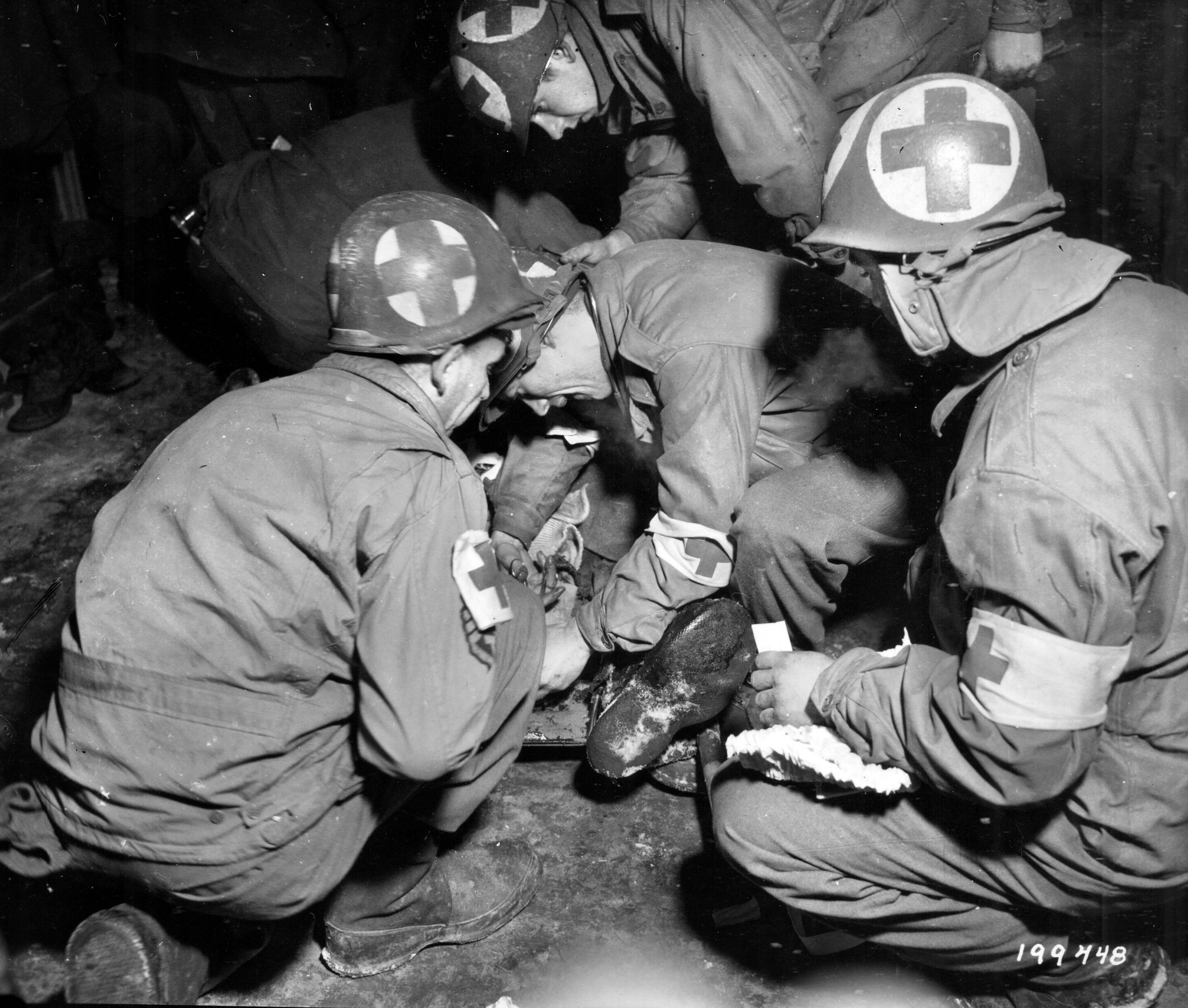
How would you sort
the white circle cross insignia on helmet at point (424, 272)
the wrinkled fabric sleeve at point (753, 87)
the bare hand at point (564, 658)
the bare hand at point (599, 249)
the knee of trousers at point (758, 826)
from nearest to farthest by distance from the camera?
the white circle cross insignia on helmet at point (424, 272), the knee of trousers at point (758, 826), the bare hand at point (564, 658), the wrinkled fabric sleeve at point (753, 87), the bare hand at point (599, 249)

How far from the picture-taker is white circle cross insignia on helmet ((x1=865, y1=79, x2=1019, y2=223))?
74.6 inches

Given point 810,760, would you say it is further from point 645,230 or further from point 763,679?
point 645,230

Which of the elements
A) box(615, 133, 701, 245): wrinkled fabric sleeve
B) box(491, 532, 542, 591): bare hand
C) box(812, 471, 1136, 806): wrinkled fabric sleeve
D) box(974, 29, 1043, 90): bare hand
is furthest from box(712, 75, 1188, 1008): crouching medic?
box(974, 29, 1043, 90): bare hand

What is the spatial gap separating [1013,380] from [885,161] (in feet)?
1.81

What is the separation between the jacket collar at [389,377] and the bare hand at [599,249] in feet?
4.65

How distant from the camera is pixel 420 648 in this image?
191 cm

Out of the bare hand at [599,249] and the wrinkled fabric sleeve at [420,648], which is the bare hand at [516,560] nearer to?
the bare hand at [599,249]

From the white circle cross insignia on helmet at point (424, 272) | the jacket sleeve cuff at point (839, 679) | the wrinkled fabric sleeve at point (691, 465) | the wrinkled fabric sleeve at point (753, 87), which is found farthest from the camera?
the wrinkled fabric sleeve at point (753, 87)

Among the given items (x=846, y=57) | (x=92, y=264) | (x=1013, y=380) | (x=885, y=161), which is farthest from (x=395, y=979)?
(x=92, y=264)

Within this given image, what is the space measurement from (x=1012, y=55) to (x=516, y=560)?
109 inches

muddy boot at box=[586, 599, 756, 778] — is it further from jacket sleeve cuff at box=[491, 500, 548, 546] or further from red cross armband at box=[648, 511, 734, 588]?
jacket sleeve cuff at box=[491, 500, 548, 546]

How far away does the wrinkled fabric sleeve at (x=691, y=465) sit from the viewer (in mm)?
2670

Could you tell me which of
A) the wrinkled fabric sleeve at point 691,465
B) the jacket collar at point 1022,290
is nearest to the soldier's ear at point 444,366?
the wrinkled fabric sleeve at point 691,465

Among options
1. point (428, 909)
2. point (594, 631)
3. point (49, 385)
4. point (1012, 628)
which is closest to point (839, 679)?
point (1012, 628)
